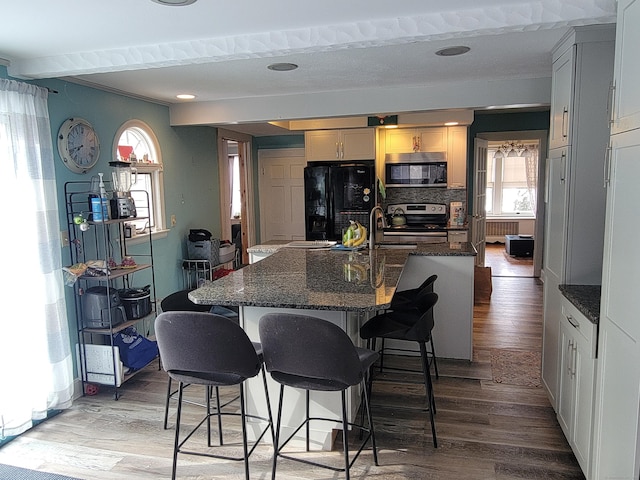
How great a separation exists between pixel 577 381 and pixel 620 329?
0.70m

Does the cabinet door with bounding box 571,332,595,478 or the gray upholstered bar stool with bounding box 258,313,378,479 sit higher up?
the gray upholstered bar stool with bounding box 258,313,378,479

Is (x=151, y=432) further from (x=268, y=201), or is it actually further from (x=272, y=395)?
(x=268, y=201)

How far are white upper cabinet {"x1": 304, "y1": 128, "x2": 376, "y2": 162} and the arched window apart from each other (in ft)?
6.93

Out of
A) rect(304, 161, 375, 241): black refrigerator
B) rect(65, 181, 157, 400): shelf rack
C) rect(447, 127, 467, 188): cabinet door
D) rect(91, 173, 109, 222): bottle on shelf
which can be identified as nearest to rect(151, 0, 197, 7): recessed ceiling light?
rect(91, 173, 109, 222): bottle on shelf

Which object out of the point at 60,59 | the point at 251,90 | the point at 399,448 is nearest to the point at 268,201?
the point at 251,90

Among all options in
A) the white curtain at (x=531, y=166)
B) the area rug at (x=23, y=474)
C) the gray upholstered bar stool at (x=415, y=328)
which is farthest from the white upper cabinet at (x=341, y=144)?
the white curtain at (x=531, y=166)

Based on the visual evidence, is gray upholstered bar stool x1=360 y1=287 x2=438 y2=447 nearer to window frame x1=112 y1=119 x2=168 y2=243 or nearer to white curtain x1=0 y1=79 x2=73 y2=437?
white curtain x1=0 y1=79 x2=73 y2=437

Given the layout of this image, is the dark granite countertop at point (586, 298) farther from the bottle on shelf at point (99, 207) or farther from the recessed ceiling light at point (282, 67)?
the bottle on shelf at point (99, 207)

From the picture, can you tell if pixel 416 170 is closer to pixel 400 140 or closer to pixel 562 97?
pixel 400 140

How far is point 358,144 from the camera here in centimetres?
577

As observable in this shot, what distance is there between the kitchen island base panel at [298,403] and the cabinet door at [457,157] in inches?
145

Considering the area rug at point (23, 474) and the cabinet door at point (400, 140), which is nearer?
the area rug at point (23, 474)

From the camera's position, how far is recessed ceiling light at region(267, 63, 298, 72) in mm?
3104

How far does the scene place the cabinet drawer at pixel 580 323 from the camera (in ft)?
6.84
